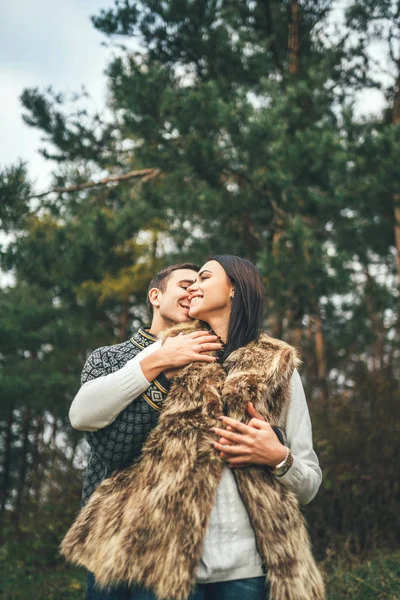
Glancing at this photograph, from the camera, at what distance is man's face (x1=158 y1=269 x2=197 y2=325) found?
105 inches

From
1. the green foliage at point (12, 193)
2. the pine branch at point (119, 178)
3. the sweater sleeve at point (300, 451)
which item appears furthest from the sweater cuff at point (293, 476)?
the pine branch at point (119, 178)

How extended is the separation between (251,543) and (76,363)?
36.8 ft

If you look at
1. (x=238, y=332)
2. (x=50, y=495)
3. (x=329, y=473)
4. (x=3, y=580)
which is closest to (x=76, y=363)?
(x=50, y=495)

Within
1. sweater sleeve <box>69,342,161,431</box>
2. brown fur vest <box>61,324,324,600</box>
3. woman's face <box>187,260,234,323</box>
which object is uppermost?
woman's face <box>187,260,234,323</box>

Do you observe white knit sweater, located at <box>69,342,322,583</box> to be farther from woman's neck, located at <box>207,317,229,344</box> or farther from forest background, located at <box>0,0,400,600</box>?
forest background, located at <box>0,0,400,600</box>

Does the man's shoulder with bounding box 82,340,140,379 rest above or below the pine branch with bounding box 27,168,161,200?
below

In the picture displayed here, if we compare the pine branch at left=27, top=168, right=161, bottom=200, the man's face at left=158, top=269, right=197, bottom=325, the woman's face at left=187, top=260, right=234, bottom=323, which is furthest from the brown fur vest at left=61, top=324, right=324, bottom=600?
the pine branch at left=27, top=168, right=161, bottom=200

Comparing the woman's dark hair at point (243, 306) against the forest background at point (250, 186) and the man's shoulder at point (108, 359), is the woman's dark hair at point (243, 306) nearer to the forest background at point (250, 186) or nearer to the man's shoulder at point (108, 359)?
the man's shoulder at point (108, 359)

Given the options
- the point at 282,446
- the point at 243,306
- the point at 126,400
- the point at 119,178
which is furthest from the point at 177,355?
the point at 119,178

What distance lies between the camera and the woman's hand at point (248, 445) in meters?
1.89

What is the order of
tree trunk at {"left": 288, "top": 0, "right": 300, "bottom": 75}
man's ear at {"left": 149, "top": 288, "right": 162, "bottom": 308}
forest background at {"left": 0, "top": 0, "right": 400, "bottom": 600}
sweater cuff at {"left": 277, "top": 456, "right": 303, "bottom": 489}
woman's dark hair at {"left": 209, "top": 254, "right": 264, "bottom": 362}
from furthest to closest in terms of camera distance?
tree trunk at {"left": 288, "top": 0, "right": 300, "bottom": 75} → forest background at {"left": 0, "top": 0, "right": 400, "bottom": 600} → man's ear at {"left": 149, "top": 288, "right": 162, "bottom": 308} → woman's dark hair at {"left": 209, "top": 254, "right": 264, "bottom": 362} → sweater cuff at {"left": 277, "top": 456, "right": 303, "bottom": 489}

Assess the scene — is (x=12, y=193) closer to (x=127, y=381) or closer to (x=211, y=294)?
(x=211, y=294)

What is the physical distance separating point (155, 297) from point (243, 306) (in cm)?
72

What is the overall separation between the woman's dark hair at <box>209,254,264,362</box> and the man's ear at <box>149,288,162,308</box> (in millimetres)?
599
